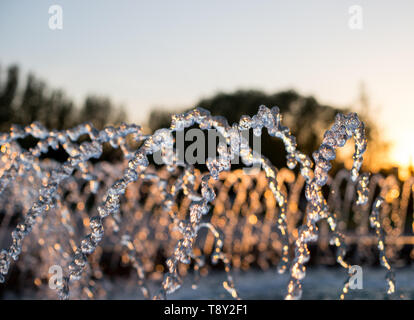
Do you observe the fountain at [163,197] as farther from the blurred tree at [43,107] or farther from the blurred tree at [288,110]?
the blurred tree at [288,110]

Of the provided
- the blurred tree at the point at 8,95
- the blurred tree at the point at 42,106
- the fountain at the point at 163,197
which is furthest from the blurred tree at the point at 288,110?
the fountain at the point at 163,197

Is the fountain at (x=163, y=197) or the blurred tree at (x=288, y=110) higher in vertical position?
the fountain at (x=163, y=197)

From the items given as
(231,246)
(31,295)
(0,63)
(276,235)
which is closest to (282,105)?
(0,63)

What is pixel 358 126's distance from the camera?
340 cm

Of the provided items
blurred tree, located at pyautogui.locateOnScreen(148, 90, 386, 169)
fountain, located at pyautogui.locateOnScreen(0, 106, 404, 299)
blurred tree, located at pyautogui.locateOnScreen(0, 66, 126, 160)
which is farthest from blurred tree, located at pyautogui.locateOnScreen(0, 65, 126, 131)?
fountain, located at pyautogui.locateOnScreen(0, 106, 404, 299)

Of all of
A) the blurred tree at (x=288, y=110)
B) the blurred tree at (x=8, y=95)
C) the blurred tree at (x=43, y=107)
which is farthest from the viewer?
the blurred tree at (x=288, y=110)

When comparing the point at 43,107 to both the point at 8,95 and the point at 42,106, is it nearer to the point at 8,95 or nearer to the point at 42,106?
the point at 42,106

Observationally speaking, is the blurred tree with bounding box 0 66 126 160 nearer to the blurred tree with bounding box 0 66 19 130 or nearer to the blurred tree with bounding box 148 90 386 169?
the blurred tree with bounding box 0 66 19 130

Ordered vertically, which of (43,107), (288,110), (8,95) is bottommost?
(288,110)

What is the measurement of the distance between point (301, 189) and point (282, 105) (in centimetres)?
1116

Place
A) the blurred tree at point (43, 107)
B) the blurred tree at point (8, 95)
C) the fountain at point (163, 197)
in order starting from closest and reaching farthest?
the fountain at point (163, 197) < the blurred tree at point (8, 95) < the blurred tree at point (43, 107)

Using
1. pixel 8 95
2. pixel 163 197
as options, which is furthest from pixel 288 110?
pixel 163 197

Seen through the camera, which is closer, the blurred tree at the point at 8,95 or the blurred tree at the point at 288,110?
the blurred tree at the point at 8,95

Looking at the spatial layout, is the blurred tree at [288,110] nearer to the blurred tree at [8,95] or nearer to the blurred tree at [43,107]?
the blurred tree at [43,107]
